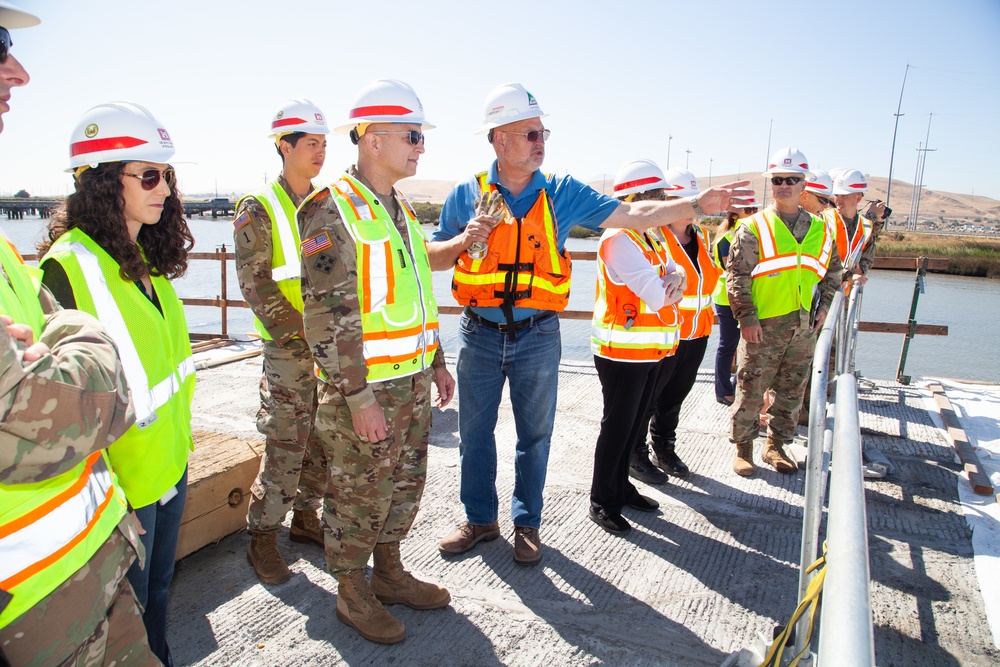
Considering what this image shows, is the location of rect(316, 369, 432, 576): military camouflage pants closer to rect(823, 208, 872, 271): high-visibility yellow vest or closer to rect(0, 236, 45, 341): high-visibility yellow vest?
rect(0, 236, 45, 341): high-visibility yellow vest

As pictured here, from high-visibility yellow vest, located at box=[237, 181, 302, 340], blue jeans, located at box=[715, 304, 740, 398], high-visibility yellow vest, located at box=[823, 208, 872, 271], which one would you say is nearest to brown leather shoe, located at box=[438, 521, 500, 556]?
high-visibility yellow vest, located at box=[237, 181, 302, 340]

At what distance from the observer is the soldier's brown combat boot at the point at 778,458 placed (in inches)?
170

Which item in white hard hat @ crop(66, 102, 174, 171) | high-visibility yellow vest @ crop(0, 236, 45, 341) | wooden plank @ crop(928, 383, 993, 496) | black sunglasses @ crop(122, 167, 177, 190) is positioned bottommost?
wooden plank @ crop(928, 383, 993, 496)

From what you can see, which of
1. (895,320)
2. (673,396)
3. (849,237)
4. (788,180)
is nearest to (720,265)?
(849,237)

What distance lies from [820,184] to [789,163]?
1156 mm

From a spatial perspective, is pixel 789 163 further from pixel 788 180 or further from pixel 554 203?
pixel 554 203

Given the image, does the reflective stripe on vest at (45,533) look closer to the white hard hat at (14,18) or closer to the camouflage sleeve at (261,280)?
the white hard hat at (14,18)

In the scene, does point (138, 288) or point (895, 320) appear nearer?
point (138, 288)

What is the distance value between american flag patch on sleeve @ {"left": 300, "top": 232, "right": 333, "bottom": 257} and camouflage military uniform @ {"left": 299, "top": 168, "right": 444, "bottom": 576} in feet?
0.04

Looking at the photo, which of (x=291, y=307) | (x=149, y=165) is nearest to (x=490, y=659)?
(x=291, y=307)

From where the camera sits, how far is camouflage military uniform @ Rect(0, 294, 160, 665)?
1.07 metres

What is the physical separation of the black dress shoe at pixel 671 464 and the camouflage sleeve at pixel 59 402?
3.68m

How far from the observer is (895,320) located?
10.7 metres

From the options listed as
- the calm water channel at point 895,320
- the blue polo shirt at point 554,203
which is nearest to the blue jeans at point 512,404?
the blue polo shirt at point 554,203
